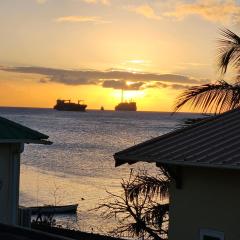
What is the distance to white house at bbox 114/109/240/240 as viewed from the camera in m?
8.89

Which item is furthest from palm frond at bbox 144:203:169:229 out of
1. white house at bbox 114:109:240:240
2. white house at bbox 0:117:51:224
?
white house at bbox 114:109:240:240

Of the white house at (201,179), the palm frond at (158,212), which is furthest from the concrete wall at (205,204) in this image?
the palm frond at (158,212)

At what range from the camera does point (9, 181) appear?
14336 millimetres

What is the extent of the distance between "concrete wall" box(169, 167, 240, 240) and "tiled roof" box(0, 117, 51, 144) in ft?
17.0

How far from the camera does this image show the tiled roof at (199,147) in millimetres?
8758

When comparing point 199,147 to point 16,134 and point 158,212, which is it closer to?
point 16,134

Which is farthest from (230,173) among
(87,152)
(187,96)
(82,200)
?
(87,152)

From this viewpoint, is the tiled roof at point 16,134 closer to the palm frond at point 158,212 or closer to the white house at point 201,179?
the palm frond at point 158,212

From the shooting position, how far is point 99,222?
35.9 m

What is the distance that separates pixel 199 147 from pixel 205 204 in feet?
2.79

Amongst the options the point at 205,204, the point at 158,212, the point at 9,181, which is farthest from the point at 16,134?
the point at 205,204

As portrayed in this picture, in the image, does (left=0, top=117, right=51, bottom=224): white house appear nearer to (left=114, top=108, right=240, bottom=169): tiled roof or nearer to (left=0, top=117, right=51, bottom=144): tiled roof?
(left=0, top=117, right=51, bottom=144): tiled roof

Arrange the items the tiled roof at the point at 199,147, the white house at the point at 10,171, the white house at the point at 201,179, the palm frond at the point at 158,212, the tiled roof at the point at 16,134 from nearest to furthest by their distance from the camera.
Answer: the tiled roof at the point at 199,147 < the white house at the point at 201,179 < the tiled roof at the point at 16,134 < the white house at the point at 10,171 < the palm frond at the point at 158,212

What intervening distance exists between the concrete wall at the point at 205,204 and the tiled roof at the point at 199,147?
0.31 m
